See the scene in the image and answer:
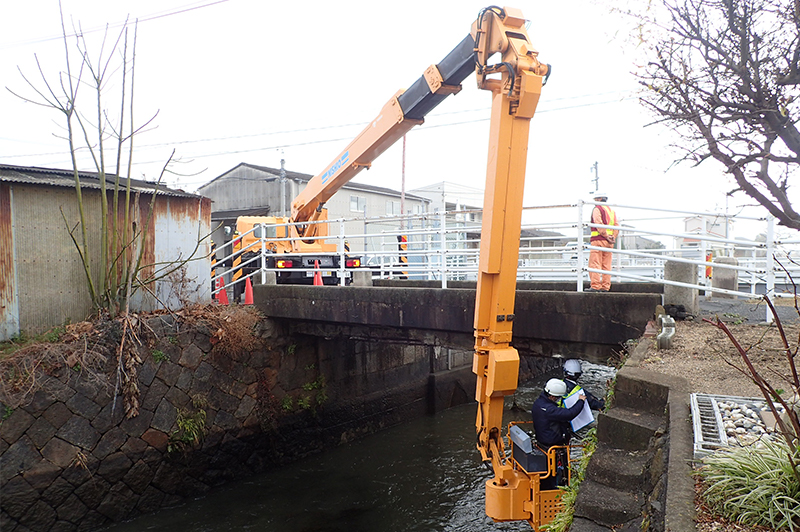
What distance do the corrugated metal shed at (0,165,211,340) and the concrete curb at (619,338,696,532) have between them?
24.1ft

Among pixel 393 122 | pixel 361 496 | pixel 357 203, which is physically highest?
pixel 393 122

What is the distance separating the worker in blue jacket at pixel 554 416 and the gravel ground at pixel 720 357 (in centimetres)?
90

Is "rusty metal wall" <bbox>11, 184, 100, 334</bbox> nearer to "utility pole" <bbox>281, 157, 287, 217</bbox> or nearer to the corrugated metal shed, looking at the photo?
the corrugated metal shed

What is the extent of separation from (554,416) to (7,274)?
8057 mm

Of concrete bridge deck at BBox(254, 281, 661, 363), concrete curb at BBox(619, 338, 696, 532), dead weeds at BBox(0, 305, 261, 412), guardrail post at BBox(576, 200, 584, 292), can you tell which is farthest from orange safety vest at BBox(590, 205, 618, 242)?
dead weeds at BBox(0, 305, 261, 412)

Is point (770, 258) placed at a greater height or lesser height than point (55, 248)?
greater

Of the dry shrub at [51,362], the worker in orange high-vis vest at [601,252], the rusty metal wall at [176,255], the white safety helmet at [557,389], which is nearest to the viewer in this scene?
the white safety helmet at [557,389]

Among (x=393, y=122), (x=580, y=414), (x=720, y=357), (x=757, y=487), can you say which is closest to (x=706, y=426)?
(x=757, y=487)

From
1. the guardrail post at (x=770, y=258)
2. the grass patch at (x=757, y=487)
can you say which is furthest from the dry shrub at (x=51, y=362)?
the guardrail post at (x=770, y=258)

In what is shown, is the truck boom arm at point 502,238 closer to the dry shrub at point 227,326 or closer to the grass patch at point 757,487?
the grass patch at point 757,487

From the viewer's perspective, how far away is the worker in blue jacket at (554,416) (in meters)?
5.32

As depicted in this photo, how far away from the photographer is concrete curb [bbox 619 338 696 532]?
98.1 inches

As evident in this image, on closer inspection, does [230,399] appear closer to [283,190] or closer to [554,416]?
[554,416]

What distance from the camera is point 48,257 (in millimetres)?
8312
